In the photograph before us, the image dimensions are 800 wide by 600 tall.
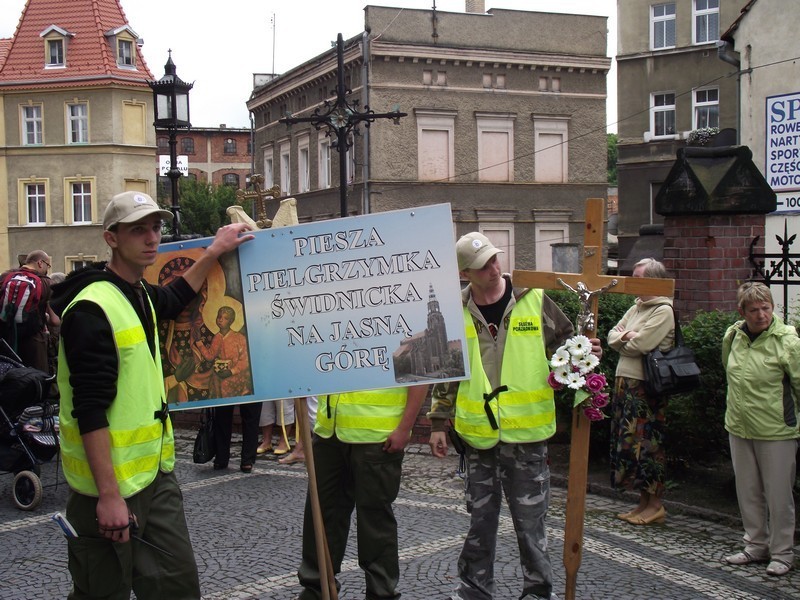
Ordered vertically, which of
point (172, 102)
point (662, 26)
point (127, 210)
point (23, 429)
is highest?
point (662, 26)

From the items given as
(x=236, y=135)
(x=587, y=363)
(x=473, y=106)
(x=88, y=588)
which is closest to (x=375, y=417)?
(x=587, y=363)

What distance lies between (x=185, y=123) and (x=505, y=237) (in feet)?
97.0

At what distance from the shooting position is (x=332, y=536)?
5363mm

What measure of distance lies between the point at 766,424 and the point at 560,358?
2129 mm

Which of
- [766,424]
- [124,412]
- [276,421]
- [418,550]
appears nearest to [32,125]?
[276,421]

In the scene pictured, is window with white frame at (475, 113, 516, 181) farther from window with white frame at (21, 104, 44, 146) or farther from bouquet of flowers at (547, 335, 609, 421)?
bouquet of flowers at (547, 335, 609, 421)

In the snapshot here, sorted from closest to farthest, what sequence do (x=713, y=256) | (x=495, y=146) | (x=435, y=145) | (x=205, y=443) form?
(x=713, y=256)
(x=205, y=443)
(x=435, y=145)
(x=495, y=146)

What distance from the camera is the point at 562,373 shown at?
5129mm

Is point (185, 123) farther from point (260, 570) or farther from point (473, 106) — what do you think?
point (473, 106)

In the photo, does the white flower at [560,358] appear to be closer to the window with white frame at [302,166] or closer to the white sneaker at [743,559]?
the white sneaker at [743,559]

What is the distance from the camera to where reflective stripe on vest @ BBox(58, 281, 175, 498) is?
3.94m

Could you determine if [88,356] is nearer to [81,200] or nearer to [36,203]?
[81,200]

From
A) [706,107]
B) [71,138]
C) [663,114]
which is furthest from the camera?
[71,138]

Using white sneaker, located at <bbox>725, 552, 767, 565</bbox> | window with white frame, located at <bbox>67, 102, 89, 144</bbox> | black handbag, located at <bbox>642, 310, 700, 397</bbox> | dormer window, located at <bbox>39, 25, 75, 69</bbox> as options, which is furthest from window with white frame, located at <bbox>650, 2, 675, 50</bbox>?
white sneaker, located at <bbox>725, 552, 767, 565</bbox>
